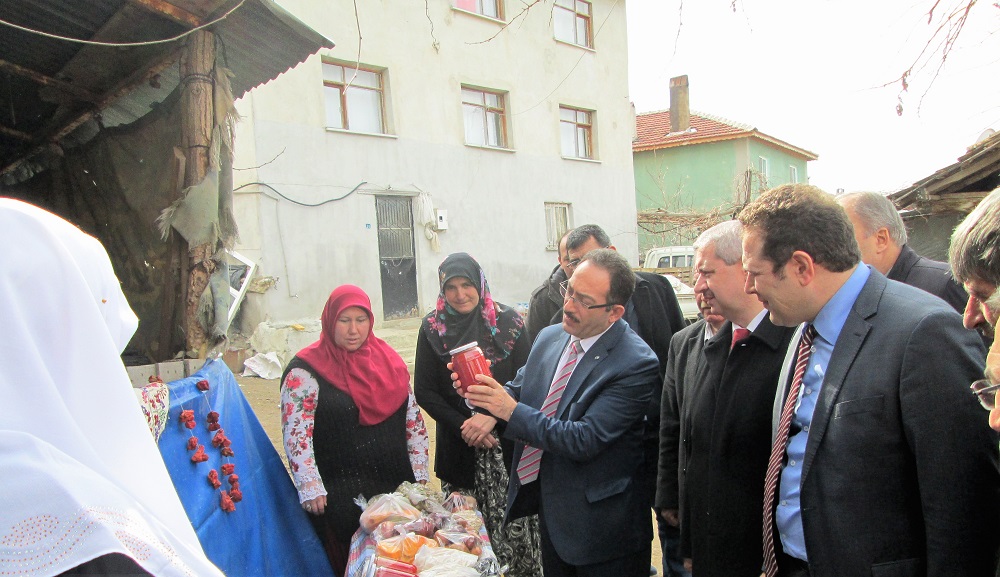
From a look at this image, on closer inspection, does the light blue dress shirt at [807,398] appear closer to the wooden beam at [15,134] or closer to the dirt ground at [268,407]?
the dirt ground at [268,407]

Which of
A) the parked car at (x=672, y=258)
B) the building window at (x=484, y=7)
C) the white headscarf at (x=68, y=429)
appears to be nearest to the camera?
the white headscarf at (x=68, y=429)

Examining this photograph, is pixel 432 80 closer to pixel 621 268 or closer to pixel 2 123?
pixel 2 123

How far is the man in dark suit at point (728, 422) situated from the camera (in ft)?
6.81

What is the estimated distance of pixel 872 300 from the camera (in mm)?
1655

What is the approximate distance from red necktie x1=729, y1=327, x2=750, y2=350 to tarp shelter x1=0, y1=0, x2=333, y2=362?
8.84 feet

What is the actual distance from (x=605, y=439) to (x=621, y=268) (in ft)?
2.24

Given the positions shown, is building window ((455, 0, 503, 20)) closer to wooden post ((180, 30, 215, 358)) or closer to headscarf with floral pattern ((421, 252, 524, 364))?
wooden post ((180, 30, 215, 358))

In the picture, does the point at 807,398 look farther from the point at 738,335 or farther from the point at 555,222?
the point at 555,222

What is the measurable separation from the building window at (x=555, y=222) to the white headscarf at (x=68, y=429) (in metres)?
14.2

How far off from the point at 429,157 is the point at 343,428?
10364mm

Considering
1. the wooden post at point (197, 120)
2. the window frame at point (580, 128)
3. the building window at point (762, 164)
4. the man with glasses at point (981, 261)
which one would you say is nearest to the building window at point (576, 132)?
the window frame at point (580, 128)

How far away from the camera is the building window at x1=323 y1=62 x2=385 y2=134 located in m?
11.5

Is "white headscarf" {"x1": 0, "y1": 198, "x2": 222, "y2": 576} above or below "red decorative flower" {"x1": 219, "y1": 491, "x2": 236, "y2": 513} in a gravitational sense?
above

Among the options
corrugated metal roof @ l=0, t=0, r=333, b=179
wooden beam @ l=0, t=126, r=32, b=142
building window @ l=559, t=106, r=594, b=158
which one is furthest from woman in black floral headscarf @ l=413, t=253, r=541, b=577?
building window @ l=559, t=106, r=594, b=158
